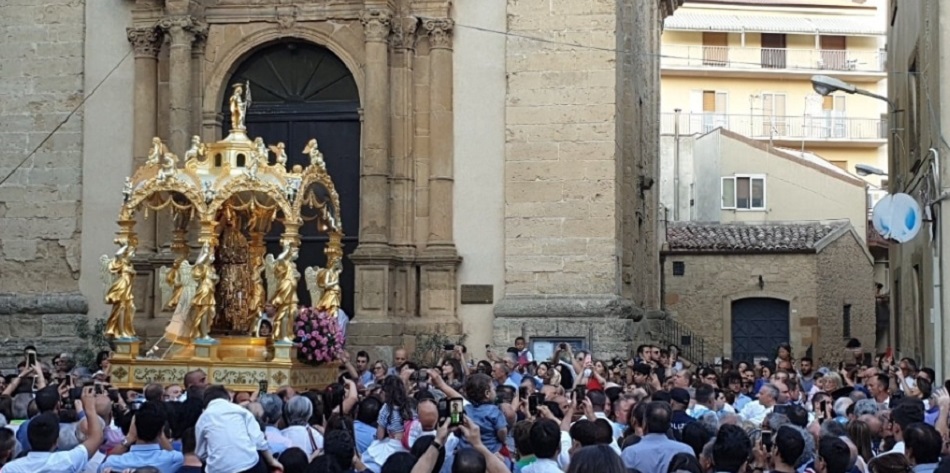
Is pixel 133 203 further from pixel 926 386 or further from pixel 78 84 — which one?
pixel 926 386

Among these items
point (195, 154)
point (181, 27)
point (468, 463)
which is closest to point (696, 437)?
point (468, 463)

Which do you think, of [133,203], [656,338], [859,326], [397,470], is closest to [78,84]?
[133,203]

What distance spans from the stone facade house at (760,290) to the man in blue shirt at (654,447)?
26379 mm

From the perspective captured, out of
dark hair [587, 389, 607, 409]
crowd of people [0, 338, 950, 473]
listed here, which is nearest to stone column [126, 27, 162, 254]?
crowd of people [0, 338, 950, 473]

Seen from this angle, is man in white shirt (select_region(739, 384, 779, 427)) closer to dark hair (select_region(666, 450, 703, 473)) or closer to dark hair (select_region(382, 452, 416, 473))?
dark hair (select_region(666, 450, 703, 473))

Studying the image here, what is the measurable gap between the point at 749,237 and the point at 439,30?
625 inches

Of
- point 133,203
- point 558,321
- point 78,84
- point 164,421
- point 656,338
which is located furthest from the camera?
point 656,338

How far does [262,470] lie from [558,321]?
1339cm

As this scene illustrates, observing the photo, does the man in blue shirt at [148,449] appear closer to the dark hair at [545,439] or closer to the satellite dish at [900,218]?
the dark hair at [545,439]

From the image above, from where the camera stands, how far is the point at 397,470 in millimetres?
7660

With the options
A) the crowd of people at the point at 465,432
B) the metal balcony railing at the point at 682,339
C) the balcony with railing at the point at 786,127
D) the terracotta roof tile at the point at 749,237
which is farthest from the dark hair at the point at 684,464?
the balcony with railing at the point at 786,127

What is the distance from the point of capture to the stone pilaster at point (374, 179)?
73.2 feet

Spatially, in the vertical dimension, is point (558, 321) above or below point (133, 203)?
below

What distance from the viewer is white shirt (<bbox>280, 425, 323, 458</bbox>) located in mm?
10016
